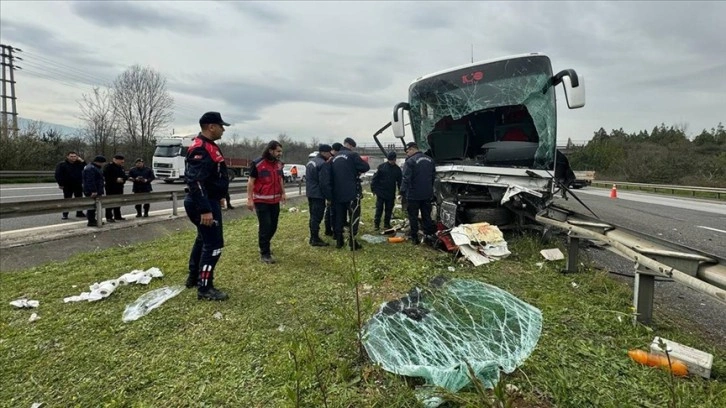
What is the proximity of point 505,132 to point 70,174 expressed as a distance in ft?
33.1

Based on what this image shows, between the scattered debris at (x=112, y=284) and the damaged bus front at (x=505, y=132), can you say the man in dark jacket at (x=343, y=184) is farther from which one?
the scattered debris at (x=112, y=284)

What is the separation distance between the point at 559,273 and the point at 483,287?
148cm

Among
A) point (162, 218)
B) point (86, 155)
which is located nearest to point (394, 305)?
point (162, 218)

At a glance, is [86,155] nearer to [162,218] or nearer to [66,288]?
[162,218]

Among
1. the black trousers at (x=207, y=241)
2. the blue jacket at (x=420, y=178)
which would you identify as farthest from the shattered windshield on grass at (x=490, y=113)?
the black trousers at (x=207, y=241)

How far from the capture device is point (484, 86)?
659 centimetres

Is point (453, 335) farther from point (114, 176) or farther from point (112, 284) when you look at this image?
point (114, 176)

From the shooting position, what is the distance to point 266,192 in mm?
5289

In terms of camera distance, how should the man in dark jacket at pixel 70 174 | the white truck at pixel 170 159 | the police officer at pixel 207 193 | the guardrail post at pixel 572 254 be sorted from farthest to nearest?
1. the white truck at pixel 170 159
2. the man in dark jacket at pixel 70 174
3. the guardrail post at pixel 572 254
4. the police officer at pixel 207 193

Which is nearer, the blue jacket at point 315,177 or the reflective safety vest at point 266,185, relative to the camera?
the reflective safety vest at point 266,185

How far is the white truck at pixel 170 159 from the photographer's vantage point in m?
22.4

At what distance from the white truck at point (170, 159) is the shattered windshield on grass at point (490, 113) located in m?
19.2

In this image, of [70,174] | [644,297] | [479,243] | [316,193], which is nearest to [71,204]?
[70,174]

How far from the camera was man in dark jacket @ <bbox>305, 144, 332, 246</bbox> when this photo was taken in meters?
6.43
